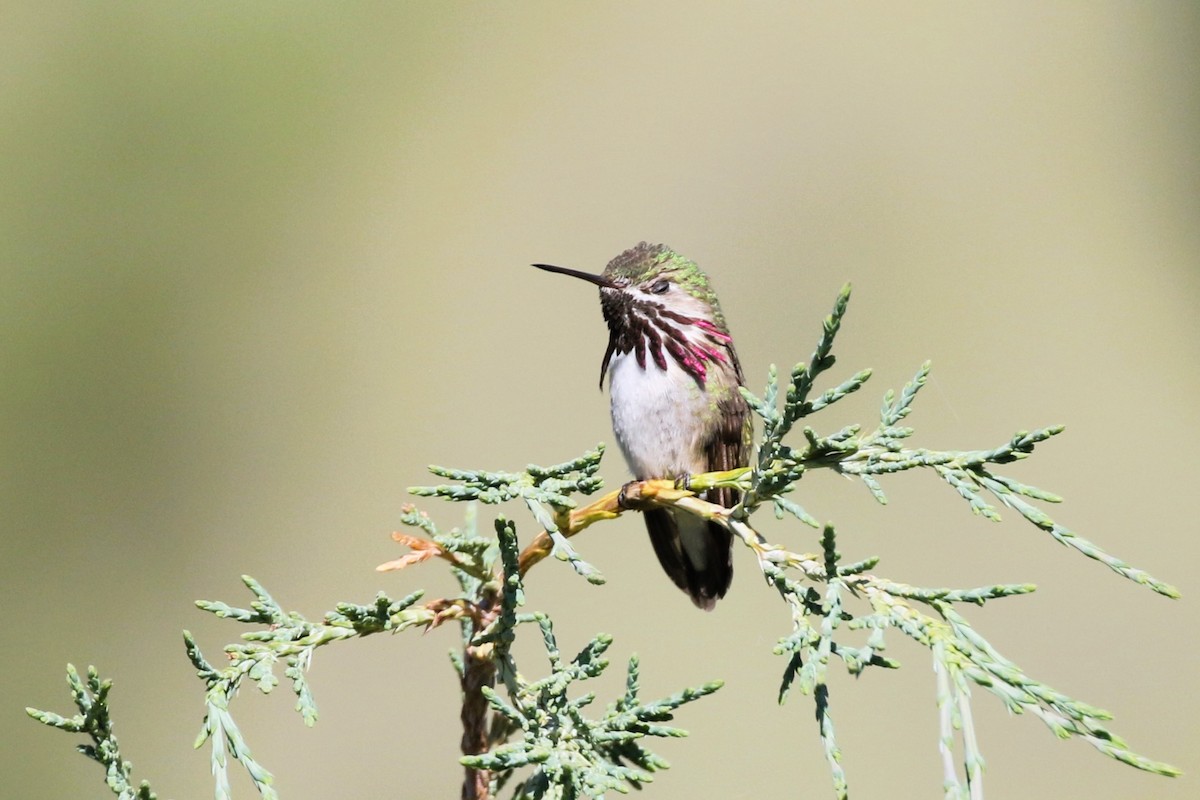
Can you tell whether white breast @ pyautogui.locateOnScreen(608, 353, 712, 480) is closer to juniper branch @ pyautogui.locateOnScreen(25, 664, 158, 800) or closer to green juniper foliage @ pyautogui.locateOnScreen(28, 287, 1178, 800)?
green juniper foliage @ pyautogui.locateOnScreen(28, 287, 1178, 800)

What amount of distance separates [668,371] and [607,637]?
1060 mm

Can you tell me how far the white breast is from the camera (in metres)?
1.96

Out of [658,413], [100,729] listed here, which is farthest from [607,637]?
[658,413]

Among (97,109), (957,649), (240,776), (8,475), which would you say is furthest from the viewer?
(97,109)

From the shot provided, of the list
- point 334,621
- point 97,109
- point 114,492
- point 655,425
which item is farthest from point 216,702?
point 97,109

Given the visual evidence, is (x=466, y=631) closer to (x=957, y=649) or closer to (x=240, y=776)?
(x=957, y=649)

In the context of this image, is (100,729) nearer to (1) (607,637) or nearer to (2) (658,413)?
(1) (607,637)

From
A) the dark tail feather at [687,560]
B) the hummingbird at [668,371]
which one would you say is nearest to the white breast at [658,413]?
the hummingbird at [668,371]

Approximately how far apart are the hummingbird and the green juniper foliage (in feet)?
2.90

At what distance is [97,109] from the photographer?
16.3ft

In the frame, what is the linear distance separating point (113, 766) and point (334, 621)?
238mm

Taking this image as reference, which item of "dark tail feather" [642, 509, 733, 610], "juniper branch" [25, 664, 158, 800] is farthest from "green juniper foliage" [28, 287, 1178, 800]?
"dark tail feather" [642, 509, 733, 610]

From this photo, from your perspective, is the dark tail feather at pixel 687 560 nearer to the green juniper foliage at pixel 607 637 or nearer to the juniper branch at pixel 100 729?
the green juniper foliage at pixel 607 637

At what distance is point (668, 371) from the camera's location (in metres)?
1.97
